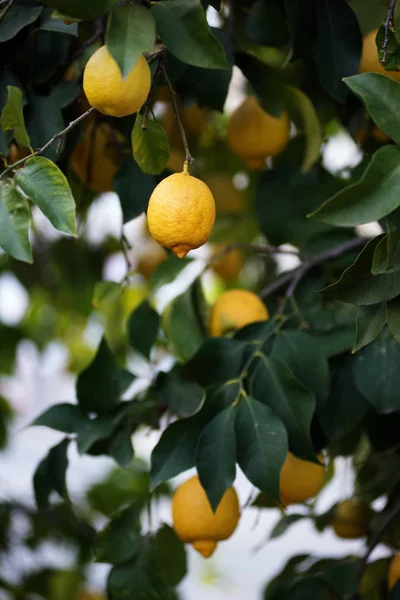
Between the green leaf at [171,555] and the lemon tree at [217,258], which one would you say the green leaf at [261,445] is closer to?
the lemon tree at [217,258]

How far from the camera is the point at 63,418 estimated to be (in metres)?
0.72

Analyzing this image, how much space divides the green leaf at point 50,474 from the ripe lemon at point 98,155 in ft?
0.81

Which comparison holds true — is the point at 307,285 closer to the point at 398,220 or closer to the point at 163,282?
the point at 163,282

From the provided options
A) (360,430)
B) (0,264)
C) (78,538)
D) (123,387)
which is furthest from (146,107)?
(78,538)

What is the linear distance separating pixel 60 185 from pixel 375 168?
0.18 metres

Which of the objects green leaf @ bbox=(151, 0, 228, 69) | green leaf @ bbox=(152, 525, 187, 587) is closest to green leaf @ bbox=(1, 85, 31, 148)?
green leaf @ bbox=(151, 0, 228, 69)

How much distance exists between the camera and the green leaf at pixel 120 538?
72 cm

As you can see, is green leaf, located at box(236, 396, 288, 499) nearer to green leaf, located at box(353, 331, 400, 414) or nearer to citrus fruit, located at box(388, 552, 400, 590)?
green leaf, located at box(353, 331, 400, 414)

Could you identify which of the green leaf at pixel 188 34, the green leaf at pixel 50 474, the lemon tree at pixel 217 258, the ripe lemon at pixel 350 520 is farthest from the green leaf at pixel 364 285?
the ripe lemon at pixel 350 520

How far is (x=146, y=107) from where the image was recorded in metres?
0.48

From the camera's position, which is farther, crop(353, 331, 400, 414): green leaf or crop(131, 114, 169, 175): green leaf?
crop(353, 331, 400, 414): green leaf

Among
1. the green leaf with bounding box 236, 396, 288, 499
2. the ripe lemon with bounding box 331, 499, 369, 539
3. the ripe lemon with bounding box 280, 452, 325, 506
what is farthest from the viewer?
the ripe lemon with bounding box 331, 499, 369, 539

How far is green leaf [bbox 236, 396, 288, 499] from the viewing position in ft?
1.84

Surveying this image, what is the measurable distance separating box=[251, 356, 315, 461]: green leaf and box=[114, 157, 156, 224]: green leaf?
0.16 m
